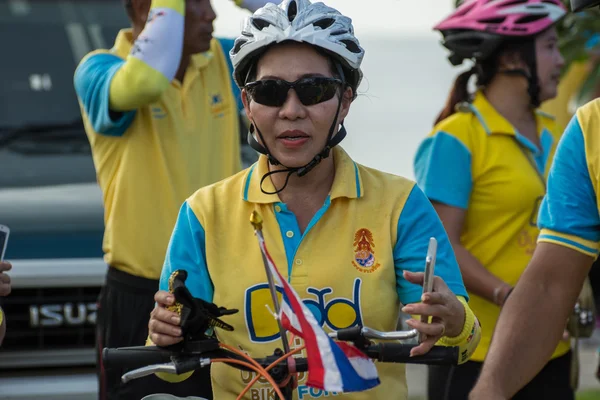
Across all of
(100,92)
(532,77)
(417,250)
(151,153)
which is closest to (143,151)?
(151,153)

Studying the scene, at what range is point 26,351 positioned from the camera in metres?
5.42

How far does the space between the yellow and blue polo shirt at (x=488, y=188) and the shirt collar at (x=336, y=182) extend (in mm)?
1625

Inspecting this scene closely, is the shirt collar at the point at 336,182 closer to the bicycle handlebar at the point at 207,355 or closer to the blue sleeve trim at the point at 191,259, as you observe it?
the blue sleeve trim at the point at 191,259

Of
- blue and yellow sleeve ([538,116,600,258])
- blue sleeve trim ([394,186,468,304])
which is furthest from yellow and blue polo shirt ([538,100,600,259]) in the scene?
blue sleeve trim ([394,186,468,304])

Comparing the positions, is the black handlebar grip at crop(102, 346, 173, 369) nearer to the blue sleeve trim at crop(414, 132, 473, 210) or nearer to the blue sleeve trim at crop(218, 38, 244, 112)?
the blue sleeve trim at crop(414, 132, 473, 210)

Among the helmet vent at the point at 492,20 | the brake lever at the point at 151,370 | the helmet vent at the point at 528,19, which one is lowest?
the brake lever at the point at 151,370

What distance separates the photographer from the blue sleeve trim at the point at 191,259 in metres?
3.07

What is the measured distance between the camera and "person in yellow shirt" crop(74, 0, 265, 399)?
4.58 metres

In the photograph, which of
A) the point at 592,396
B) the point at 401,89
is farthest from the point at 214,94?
the point at 401,89

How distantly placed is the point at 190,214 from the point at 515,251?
205cm

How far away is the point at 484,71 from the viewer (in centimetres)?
532

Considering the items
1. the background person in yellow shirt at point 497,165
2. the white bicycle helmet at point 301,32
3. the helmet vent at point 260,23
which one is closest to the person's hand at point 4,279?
the white bicycle helmet at point 301,32

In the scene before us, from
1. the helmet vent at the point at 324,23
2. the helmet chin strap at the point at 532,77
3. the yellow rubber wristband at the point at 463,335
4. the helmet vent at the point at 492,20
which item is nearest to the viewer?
the yellow rubber wristband at the point at 463,335

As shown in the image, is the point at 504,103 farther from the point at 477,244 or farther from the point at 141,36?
the point at 141,36
